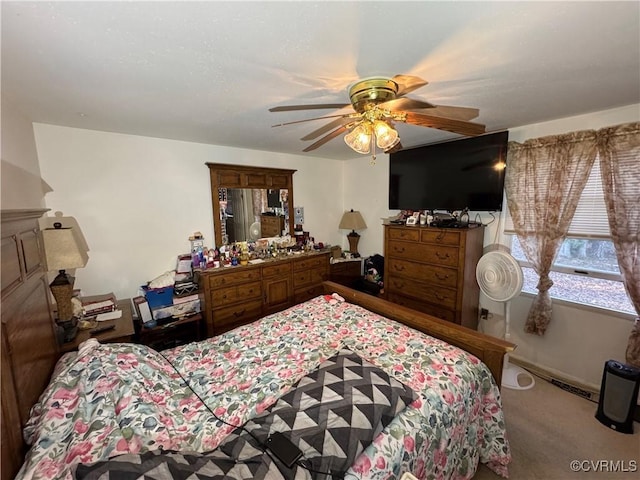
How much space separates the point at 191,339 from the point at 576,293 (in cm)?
383

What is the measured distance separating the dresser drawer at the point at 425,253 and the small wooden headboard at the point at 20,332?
295 centimetres

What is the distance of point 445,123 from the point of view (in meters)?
1.49

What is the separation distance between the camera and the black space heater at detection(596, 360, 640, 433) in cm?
184

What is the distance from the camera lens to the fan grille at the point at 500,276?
2270mm

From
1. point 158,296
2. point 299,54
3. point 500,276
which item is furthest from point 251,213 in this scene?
point 500,276

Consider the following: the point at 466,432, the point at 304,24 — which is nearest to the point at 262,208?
the point at 304,24

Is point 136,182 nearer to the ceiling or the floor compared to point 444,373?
nearer to the ceiling

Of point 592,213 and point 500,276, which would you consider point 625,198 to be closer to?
point 592,213

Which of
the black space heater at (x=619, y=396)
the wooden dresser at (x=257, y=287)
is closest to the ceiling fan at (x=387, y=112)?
the wooden dresser at (x=257, y=287)

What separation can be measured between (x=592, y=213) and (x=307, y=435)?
287 cm

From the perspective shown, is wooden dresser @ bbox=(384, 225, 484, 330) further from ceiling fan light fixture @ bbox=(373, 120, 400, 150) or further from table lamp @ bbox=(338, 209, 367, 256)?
ceiling fan light fixture @ bbox=(373, 120, 400, 150)

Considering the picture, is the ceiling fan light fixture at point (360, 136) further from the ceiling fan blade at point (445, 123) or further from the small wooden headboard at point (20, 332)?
the small wooden headboard at point (20, 332)

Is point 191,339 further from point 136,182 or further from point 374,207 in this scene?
point 374,207

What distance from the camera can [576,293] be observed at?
238 centimetres
